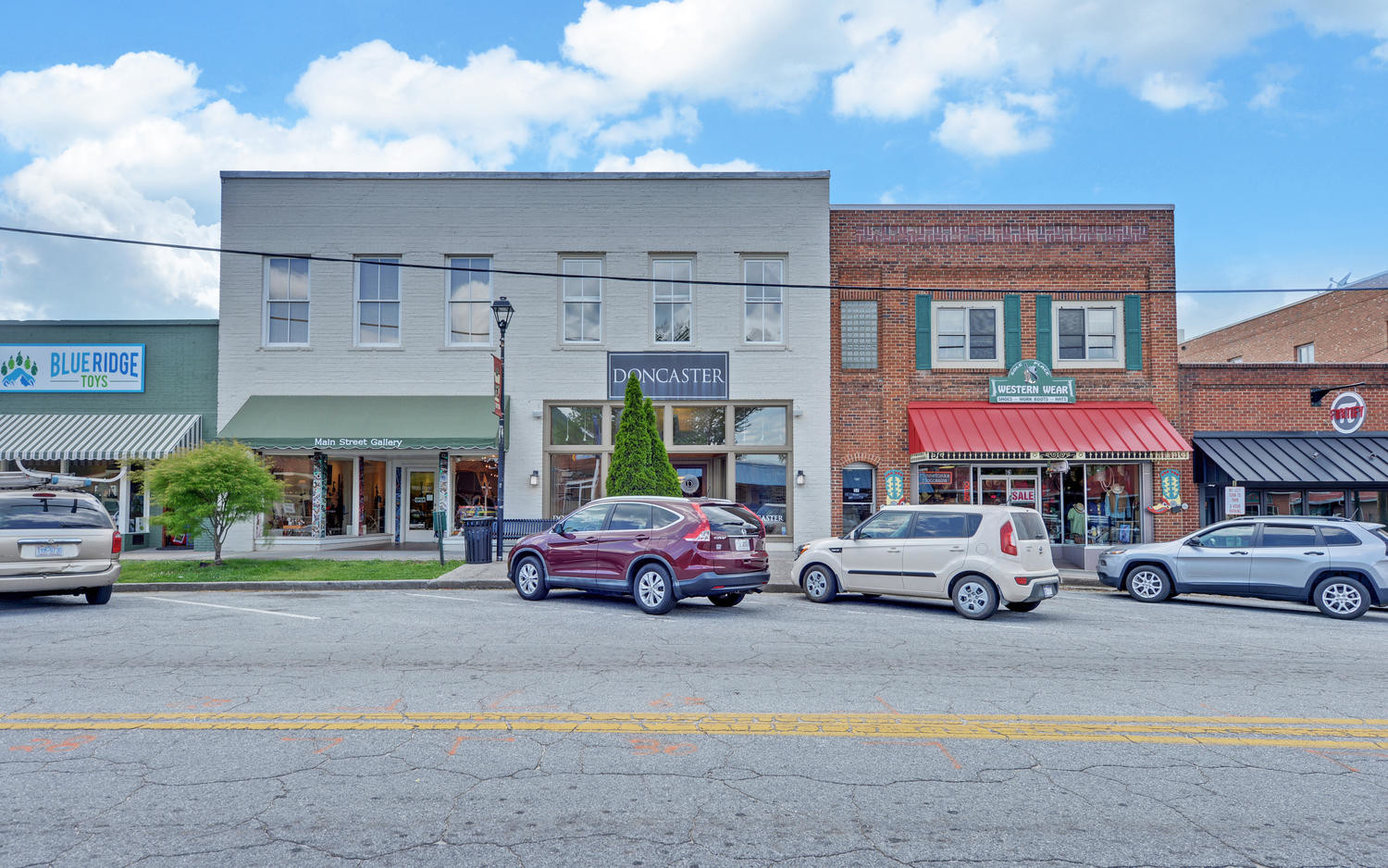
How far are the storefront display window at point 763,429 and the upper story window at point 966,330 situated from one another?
4.04 metres

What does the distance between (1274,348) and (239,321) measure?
31.4 meters

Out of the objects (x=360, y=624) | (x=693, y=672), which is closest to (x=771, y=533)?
(x=360, y=624)

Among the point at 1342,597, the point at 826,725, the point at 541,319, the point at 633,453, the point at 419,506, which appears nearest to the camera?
the point at 826,725

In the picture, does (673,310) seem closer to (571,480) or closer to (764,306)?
(764,306)

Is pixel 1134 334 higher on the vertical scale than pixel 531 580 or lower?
higher

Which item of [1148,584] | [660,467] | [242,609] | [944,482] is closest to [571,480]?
[660,467]

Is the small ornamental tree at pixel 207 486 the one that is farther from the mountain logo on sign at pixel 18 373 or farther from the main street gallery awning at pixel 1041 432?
the main street gallery awning at pixel 1041 432

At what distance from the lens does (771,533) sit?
20266mm

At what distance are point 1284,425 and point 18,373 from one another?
2914cm

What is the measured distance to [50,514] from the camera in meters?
11.6

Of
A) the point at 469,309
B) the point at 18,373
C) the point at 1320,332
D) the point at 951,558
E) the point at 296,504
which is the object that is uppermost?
the point at 1320,332

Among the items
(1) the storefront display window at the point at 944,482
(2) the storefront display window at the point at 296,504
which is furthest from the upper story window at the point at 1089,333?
(2) the storefront display window at the point at 296,504

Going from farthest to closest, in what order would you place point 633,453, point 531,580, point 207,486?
point 633,453 → point 207,486 → point 531,580

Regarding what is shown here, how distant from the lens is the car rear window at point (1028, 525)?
1154 cm
